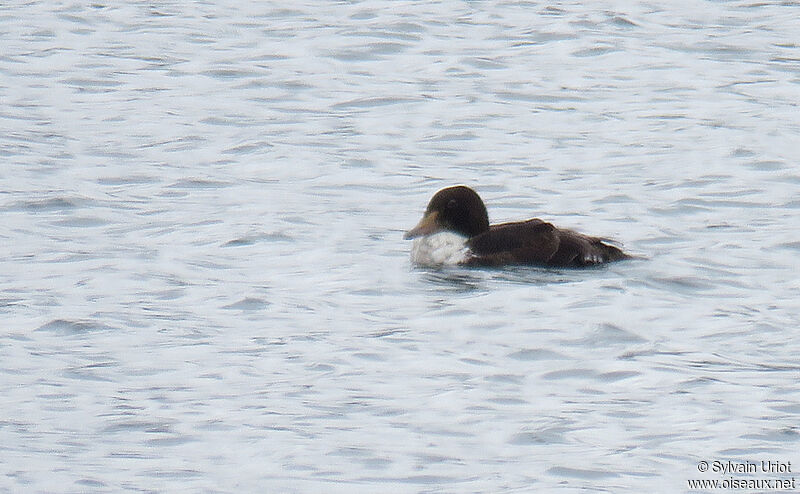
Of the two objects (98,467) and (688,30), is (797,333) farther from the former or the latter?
(688,30)

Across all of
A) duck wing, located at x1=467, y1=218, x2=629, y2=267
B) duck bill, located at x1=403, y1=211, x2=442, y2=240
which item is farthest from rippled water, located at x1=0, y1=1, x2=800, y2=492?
duck bill, located at x1=403, y1=211, x2=442, y2=240

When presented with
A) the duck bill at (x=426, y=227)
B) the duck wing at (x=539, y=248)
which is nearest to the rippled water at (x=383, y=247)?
the duck wing at (x=539, y=248)

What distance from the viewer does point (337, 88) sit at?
15.9m

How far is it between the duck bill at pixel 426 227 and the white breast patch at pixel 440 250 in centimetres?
4

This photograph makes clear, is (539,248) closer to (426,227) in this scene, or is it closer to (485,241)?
(485,241)

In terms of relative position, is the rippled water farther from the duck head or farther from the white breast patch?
the duck head

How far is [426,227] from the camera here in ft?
33.9

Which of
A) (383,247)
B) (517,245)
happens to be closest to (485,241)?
(517,245)

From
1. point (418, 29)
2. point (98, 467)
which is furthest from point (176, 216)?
point (418, 29)

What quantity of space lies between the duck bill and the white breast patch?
0.04 metres

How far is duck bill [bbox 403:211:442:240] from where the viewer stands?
1027cm

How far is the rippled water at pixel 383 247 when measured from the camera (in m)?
7.01

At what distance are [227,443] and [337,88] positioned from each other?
9157 millimetres

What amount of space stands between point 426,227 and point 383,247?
17.6 inches
